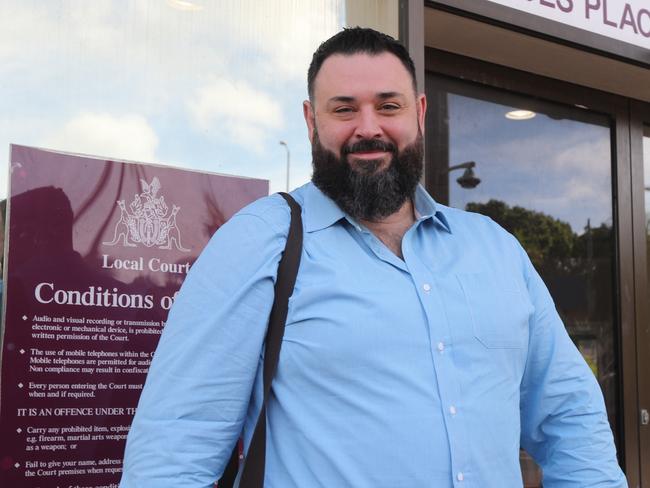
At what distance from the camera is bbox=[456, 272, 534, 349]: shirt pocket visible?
1623 mm

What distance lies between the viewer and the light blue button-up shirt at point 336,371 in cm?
146

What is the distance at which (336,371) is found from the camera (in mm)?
1479

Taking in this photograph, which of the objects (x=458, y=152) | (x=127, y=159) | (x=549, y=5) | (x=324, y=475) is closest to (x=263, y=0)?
(x=127, y=159)

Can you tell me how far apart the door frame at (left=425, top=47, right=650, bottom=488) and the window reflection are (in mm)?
47

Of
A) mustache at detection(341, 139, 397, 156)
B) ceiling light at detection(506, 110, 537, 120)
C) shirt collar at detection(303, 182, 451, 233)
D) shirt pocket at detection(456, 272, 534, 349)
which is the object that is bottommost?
shirt pocket at detection(456, 272, 534, 349)

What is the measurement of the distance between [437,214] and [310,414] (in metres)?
0.59

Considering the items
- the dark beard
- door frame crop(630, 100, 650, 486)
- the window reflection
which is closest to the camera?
the dark beard

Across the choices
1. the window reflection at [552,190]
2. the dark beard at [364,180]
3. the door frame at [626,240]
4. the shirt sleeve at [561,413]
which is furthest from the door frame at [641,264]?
the dark beard at [364,180]

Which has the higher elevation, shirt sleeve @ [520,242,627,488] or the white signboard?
the white signboard

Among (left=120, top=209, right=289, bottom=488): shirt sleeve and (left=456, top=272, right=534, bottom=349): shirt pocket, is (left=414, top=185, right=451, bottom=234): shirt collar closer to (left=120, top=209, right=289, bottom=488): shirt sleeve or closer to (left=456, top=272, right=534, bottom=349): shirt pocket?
(left=456, top=272, right=534, bottom=349): shirt pocket

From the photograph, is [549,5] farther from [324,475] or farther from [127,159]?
[324,475]

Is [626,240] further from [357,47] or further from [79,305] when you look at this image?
[79,305]

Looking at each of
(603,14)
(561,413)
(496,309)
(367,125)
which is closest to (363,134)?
(367,125)

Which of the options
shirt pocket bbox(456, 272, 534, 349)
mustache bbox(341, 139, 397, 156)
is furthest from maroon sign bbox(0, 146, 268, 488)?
shirt pocket bbox(456, 272, 534, 349)
